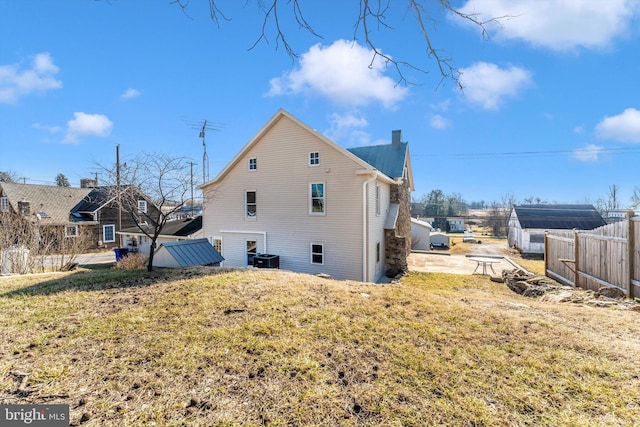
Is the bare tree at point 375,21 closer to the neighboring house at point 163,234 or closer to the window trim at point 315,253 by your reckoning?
the window trim at point 315,253

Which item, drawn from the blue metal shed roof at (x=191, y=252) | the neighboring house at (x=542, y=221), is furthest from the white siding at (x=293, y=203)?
the neighboring house at (x=542, y=221)

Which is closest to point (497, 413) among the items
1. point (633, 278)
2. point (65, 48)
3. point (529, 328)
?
point (529, 328)

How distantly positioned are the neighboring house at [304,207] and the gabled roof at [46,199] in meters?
19.7

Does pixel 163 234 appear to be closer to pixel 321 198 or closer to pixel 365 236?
pixel 321 198

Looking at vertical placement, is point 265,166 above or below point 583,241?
above

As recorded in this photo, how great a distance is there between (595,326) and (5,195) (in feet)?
119

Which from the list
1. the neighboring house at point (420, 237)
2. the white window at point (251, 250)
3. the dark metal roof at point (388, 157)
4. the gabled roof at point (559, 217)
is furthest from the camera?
the gabled roof at point (559, 217)

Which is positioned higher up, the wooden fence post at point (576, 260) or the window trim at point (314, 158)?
the window trim at point (314, 158)

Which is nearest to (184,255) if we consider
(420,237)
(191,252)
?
(191,252)

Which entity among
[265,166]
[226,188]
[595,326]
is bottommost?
[595,326]

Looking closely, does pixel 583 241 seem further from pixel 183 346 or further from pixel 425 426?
pixel 183 346

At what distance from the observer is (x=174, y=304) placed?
4602 mm

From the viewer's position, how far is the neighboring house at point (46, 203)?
22875mm

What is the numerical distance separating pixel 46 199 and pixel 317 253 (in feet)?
93.5
